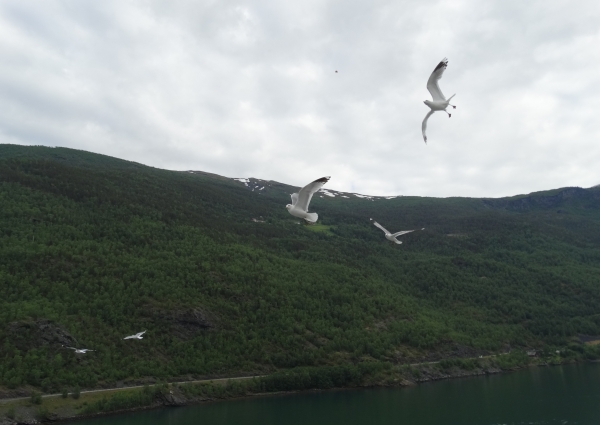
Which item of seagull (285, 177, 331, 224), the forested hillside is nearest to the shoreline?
the forested hillside

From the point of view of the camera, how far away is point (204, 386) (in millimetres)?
48094

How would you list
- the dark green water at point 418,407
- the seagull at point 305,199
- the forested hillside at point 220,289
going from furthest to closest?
1. the forested hillside at point 220,289
2. the dark green water at point 418,407
3. the seagull at point 305,199

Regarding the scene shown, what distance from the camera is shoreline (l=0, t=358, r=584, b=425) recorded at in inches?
1432

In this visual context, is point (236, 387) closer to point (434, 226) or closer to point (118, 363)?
point (118, 363)

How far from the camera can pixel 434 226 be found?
495 ft

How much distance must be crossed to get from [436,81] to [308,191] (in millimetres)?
6279

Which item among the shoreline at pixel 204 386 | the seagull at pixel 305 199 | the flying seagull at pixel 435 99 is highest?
the flying seagull at pixel 435 99

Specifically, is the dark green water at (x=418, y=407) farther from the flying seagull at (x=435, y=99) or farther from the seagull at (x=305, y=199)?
the flying seagull at (x=435, y=99)

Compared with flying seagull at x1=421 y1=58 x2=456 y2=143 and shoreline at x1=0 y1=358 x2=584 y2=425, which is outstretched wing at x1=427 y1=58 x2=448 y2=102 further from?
shoreline at x1=0 y1=358 x2=584 y2=425

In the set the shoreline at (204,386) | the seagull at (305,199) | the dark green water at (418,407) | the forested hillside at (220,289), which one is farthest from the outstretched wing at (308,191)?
the forested hillside at (220,289)

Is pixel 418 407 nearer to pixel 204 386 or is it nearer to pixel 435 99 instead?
pixel 204 386

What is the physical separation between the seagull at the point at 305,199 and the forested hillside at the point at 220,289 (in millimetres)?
32320

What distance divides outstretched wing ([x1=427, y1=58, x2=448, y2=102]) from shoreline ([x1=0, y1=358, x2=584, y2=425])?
35150 mm

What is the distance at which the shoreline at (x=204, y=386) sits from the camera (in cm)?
3638
